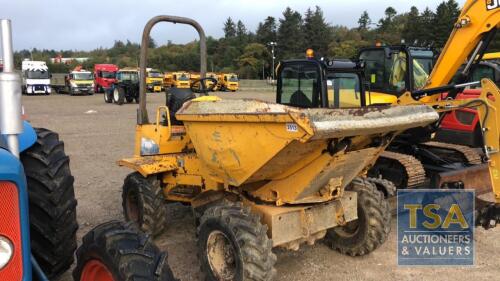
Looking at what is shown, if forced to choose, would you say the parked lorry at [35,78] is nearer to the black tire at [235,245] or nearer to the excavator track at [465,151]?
the excavator track at [465,151]

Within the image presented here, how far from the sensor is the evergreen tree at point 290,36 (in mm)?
75750

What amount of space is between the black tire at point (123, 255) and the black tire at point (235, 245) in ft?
3.69

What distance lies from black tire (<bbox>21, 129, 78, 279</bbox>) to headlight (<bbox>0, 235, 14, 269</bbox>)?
121cm

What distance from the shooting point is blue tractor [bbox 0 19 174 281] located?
2160mm

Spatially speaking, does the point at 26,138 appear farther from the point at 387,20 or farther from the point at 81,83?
the point at 387,20

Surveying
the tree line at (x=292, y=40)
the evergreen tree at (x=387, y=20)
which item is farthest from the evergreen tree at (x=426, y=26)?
the evergreen tree at (x=387, y=20)

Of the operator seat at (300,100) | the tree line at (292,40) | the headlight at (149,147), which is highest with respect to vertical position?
the tree line at (292,40)

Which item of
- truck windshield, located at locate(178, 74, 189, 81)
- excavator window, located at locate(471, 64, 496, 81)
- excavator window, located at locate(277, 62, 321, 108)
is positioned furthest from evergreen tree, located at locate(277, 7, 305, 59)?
excavator window, located at locate(277, 62, 321, 108)

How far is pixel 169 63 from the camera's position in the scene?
76.8 metres

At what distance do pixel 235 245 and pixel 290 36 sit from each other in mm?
76575

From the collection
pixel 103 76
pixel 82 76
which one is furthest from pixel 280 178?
pixel 103 76

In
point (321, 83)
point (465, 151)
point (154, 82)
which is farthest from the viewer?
point (154, 82)

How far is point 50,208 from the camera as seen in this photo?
3406 mm

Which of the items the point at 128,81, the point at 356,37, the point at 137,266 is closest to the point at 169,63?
the point at 356,37
